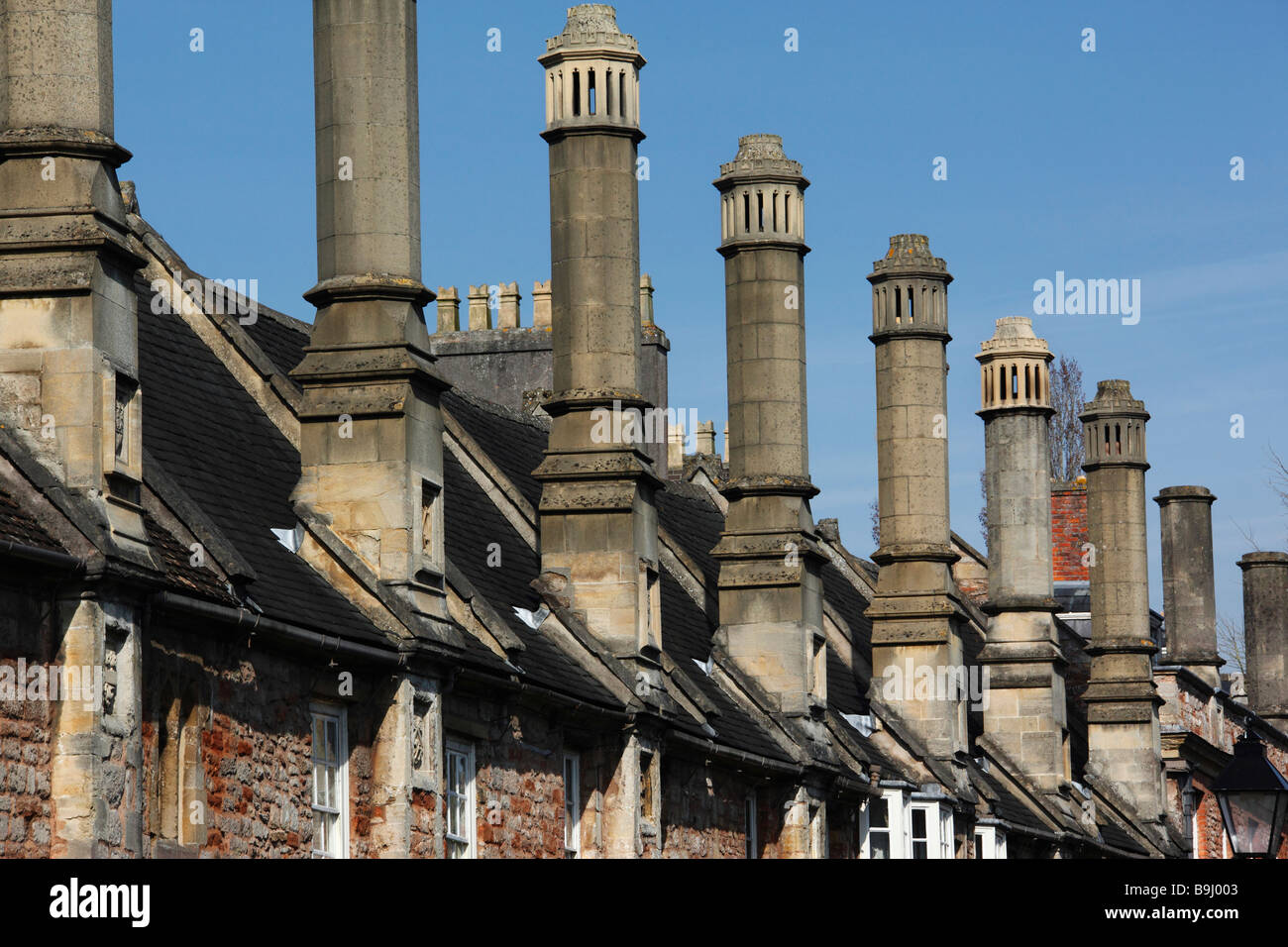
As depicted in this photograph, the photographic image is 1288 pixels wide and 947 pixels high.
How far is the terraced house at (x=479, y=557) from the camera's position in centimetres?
1528

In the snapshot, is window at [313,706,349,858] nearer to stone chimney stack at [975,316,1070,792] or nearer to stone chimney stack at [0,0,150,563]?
stone chimney stack at [0,0,150,563]

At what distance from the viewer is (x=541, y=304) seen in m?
41.2

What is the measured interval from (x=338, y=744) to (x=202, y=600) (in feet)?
9.93

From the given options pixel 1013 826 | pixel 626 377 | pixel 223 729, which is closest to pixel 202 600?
pixel 223 729

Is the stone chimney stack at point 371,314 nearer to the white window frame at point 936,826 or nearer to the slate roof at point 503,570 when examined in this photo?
the slate roof at point 503,570

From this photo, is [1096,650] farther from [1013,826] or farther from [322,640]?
[322,640]

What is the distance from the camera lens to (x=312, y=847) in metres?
17.9

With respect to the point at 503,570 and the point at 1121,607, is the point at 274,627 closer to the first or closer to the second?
the point at 503,570

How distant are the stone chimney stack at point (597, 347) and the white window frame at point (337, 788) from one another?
5.91m

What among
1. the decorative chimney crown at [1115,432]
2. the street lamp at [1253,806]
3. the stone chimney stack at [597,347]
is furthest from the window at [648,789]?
the decorative chimney crown at [1115,432]

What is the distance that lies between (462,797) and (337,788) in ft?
6.38

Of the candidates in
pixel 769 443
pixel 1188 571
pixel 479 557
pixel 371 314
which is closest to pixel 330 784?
pixel 371 314

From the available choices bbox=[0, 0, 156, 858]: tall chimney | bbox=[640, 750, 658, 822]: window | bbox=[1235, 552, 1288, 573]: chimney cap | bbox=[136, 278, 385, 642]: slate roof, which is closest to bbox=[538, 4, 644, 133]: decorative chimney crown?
bbox=[136, 278, 385, 642]: slate roof
